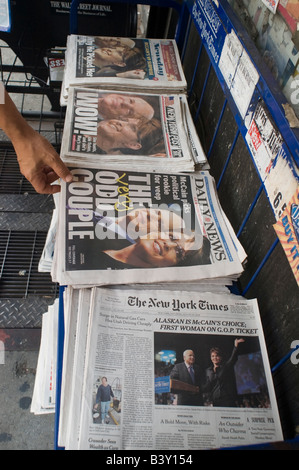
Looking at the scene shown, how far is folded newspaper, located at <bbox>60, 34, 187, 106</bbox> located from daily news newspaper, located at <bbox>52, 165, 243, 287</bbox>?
356 millimetres

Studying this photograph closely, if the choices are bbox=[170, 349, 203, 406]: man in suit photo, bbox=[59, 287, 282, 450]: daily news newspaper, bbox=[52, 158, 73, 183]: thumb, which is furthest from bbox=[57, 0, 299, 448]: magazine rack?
bbox=[52, 158, 73, 183]: thumb

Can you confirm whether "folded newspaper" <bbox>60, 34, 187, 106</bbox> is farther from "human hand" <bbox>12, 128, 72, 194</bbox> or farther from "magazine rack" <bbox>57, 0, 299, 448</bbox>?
"human hand" <bbox>12, 128, 72, 194</bbox>

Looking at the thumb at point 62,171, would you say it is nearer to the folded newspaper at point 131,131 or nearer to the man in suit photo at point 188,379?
the folded newspaper at point 131,131

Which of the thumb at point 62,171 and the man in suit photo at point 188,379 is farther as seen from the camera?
the thumb at point 62,171

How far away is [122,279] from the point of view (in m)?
0.71

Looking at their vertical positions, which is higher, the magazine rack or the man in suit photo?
the magazine rack

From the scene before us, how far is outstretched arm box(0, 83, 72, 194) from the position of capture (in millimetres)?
786

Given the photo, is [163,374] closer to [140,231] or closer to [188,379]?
[188,379]

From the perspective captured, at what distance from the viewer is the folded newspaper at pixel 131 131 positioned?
914 millimetres

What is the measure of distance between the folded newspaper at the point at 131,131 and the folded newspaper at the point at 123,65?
35mm

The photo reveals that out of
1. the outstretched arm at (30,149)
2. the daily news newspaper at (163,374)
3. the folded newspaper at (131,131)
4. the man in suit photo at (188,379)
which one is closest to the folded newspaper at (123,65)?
the folded newspaper at (131,131)
